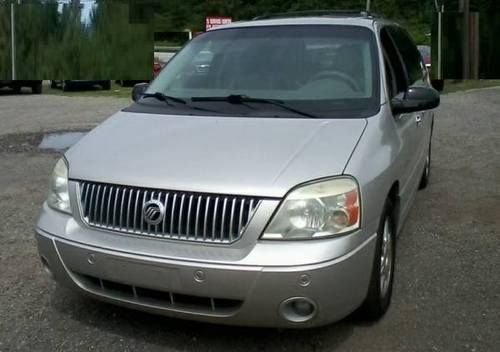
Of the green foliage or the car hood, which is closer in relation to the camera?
the car hood

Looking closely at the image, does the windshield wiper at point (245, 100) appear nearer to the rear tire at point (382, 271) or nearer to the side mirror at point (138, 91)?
the side mirror at point (138, 91)

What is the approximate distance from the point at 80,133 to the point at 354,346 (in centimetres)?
858

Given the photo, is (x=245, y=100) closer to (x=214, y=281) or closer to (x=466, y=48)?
(x=214, y=281)

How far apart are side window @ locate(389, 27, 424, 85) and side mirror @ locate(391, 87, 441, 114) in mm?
957

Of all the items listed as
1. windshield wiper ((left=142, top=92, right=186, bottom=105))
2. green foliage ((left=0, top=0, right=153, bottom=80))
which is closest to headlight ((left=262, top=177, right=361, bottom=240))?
windshield wiper ((left=142, top=92, right=186, bottom=105))

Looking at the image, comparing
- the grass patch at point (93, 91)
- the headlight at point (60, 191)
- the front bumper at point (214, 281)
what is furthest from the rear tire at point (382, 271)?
the grass patch at point (93, 91)

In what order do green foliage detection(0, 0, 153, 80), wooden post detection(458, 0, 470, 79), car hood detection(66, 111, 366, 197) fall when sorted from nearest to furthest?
car hood detection(66, 111, 366, 197)
green foliage detection(0, 0, 153, 80)
wooden post detection(458, 0, 470, 79)

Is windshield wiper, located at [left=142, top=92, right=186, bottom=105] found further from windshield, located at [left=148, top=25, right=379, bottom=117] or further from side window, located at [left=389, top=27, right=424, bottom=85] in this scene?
side window, located at [left=389, top=27, right=424, bottom=85]

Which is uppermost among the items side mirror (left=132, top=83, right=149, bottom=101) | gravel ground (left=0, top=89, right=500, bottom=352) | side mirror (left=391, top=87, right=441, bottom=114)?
side mirror (left=132, top=83, right=149, bottom=101)

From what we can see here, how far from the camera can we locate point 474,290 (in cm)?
386

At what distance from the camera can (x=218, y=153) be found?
10.3ft

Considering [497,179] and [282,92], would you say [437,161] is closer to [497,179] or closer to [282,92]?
[497,179]

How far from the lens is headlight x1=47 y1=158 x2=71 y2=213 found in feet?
10.6

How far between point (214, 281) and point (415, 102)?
192 centimetres
